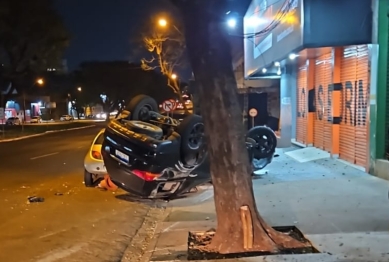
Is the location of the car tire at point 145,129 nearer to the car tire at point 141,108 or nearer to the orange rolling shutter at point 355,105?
the car tire at point 141,108

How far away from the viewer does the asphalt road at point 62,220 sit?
7.68 m

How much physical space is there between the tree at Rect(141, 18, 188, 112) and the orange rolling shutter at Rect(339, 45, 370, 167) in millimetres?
30527

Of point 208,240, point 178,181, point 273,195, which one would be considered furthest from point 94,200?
point 208,240

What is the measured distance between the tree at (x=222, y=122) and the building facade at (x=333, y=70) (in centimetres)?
701

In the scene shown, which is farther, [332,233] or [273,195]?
[273,195]

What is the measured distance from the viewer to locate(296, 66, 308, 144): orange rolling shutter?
21.1 metres

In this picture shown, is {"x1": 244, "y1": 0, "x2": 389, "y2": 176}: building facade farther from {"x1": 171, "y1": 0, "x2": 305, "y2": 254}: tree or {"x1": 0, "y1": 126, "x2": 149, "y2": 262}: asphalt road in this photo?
{"x1": 171, "y1": 0, "x2": 305, "y2": 254}: tree

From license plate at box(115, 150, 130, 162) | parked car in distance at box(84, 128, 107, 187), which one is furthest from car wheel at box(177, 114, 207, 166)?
parked car in distance at box(84, 128, 107, 187)

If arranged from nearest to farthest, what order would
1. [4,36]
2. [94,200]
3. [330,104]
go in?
[94,200]
[330,104]
[4,36]

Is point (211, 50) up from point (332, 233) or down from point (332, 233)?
up

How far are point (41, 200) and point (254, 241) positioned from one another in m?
6.50

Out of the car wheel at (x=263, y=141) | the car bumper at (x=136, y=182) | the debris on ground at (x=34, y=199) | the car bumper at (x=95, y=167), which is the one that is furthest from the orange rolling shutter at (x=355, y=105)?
the debris on ground at (x=34, y=199)

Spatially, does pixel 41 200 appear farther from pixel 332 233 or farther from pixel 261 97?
pixel 261 97

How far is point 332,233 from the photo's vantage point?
7.57 meters
